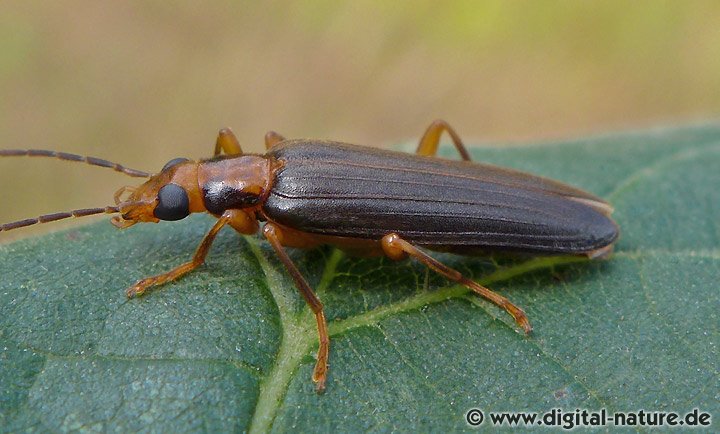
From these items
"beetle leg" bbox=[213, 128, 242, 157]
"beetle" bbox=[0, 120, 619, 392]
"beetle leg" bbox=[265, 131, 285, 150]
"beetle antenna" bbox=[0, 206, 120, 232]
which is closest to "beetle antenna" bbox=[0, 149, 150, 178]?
"beetle" bbox=[0, 120, 619, 392]

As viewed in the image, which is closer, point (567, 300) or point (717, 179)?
point (567, 300)

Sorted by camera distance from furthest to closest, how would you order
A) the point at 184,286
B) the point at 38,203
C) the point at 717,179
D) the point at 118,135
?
the point at 118,135 < the point at 38,203 < the point at 717,179 < the point at 184,286

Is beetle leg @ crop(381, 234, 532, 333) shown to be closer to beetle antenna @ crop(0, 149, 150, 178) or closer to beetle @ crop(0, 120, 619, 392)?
beetle @ crop(0, 120, 619, 392)

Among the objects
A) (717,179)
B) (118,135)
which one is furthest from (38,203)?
(717,179)

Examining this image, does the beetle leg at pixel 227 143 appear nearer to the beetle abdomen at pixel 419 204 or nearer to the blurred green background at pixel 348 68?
the beetle abdomen at pixel 419 204

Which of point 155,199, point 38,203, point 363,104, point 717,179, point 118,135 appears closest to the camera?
point 155,199

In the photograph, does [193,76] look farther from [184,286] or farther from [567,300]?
[567,300]

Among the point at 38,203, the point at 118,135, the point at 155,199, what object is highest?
the point at 155,199
